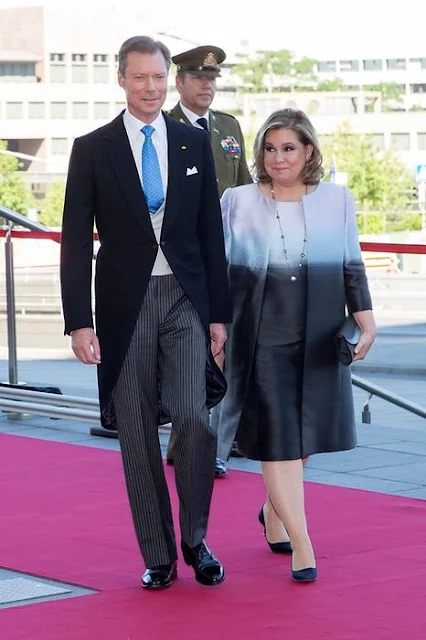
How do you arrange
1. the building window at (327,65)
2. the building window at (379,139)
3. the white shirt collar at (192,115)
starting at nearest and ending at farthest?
1. the white shirt collar at (192,115)
2. the building window at (379,139)
3. the building window at (327,65)

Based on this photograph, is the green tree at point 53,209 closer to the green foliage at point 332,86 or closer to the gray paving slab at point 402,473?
the green foliage at point 332,86

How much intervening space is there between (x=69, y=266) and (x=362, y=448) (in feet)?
Answer: 12.2

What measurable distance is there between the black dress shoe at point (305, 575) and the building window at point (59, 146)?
10185 cm

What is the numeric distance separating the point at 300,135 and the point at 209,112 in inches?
78.6

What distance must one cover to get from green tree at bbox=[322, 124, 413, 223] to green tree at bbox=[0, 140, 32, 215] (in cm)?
1797

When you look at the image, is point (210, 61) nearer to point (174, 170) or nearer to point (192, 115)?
point (192, 115)

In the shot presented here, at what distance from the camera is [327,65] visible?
470 feet

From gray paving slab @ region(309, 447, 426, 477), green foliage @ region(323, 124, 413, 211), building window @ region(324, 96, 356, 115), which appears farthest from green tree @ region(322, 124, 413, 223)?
gray paving slab @ region(309, 447, 426, 477)

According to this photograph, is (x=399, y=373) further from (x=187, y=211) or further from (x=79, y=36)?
(x=79, y=36)

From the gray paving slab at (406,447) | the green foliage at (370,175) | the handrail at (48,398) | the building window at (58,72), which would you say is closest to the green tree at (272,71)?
the building window at (58,72)

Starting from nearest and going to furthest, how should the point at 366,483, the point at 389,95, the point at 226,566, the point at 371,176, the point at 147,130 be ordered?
the point at 147,130 < the point at 226,566 < the point at 366,483 < the point at 371,176 < the point at 389,95

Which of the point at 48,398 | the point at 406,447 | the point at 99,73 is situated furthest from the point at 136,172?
the point at 99,73

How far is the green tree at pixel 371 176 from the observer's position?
85.4m

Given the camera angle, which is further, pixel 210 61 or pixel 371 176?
pixel 371 176
